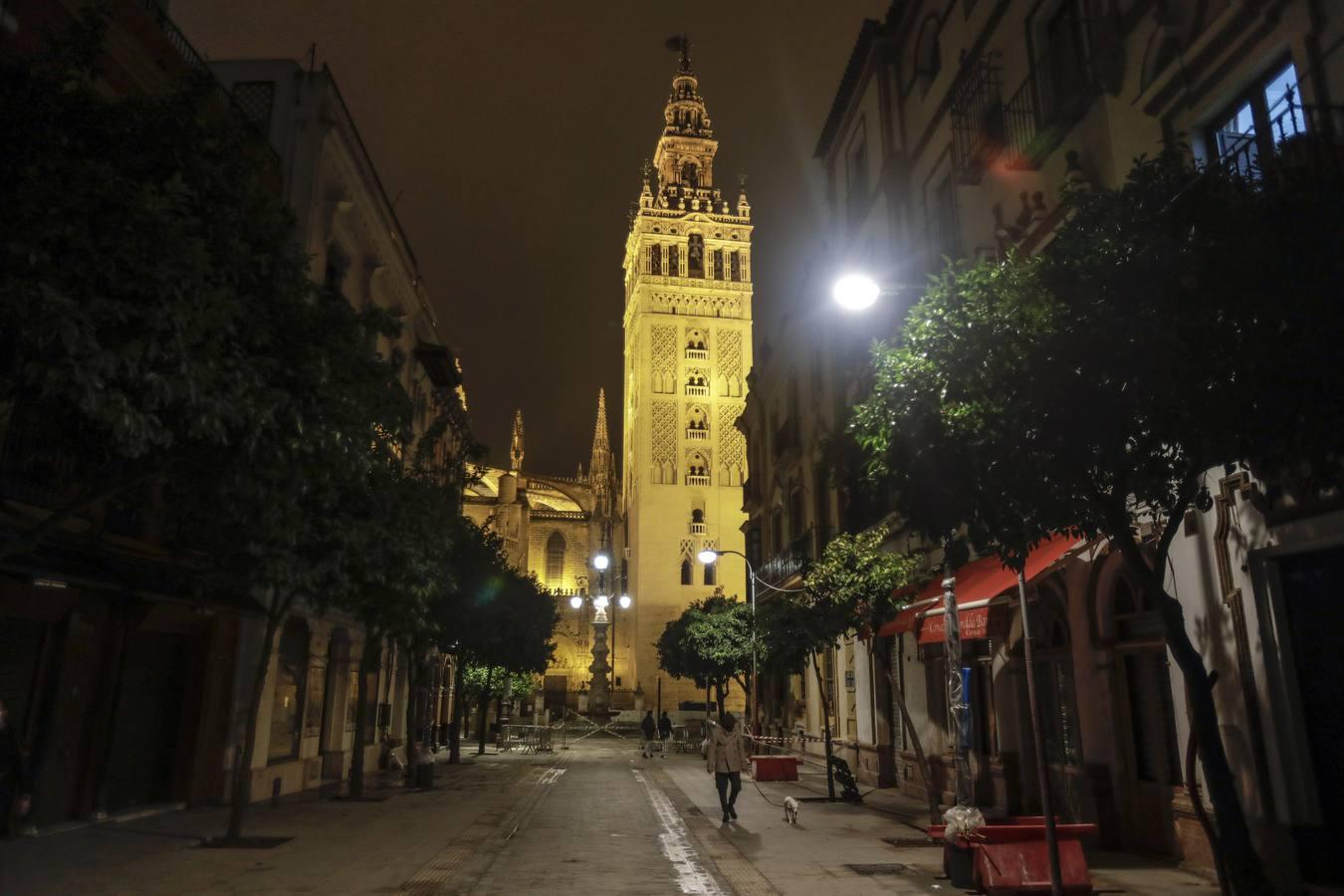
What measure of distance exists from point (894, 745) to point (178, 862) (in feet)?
49.3

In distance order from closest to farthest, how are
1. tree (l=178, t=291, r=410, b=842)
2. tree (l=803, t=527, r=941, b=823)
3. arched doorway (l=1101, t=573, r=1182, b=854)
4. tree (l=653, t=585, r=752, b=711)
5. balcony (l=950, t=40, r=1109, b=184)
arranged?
1. tree (l=178, t=291, r=410, b=842)
2. arched doorway (l=1101, t=573, r=1182, b=854)
3. balcony (l=950, t=40, r=1109, b=184)
4. tree (l=803, t=527, r=941, b=823)
5. tree (l=653, t=585, r=752, b=711)

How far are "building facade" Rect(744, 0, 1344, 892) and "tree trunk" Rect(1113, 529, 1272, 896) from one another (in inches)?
56.8

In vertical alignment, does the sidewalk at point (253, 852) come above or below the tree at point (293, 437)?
below

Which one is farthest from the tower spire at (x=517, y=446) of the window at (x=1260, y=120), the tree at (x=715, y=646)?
the window at (x=1260, y=120)

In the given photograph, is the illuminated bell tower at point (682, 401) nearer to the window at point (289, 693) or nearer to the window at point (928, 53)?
the window at point (289, 693)

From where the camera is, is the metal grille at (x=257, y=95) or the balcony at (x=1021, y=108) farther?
the metal grille at (x=257, y=95)

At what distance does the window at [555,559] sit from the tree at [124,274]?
78.8m

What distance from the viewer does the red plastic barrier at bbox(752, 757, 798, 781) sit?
2267 centimetres

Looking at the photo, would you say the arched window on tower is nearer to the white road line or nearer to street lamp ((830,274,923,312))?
the white road line

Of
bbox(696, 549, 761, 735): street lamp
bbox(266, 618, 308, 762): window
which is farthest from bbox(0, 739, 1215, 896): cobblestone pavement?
bbox(696, 549, 761, 735): street lamp

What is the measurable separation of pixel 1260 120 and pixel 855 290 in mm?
4607

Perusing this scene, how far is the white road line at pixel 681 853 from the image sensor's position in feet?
33.7

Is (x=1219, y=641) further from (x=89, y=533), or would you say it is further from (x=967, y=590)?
(x=89, y=533)

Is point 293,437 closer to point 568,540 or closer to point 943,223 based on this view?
point 943,223
